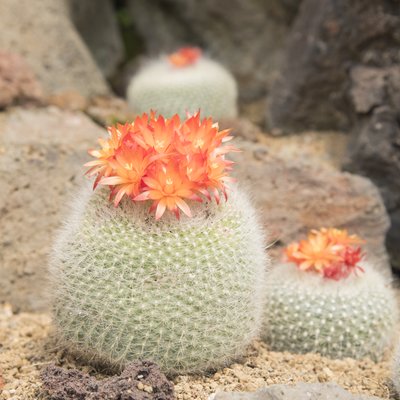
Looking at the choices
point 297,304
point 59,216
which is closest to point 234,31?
point 59,216

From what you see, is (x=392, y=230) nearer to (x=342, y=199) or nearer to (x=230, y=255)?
(x=342, y=199)

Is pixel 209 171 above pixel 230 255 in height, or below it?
above

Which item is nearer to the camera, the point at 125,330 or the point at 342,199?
the point at 125,330

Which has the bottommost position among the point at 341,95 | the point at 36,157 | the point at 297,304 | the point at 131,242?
the point at 131,242

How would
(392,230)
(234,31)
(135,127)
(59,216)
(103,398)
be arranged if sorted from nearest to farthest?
(103,398), (135,127), (59,216), (392,230), (234,31)

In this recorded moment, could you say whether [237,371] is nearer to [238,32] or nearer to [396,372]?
[396,372]

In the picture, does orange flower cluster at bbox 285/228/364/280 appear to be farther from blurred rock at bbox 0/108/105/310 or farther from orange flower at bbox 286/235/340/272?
blurred rock at bbox 0/108/105/310

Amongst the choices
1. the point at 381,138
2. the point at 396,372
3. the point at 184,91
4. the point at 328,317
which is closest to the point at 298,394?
the point at 396,372

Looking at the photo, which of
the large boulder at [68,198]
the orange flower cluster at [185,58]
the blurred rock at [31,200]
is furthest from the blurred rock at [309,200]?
the orange flower cluster at [185,58]

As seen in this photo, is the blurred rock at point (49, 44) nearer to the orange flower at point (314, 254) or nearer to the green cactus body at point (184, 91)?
the green cactus body at point (184, 91)
